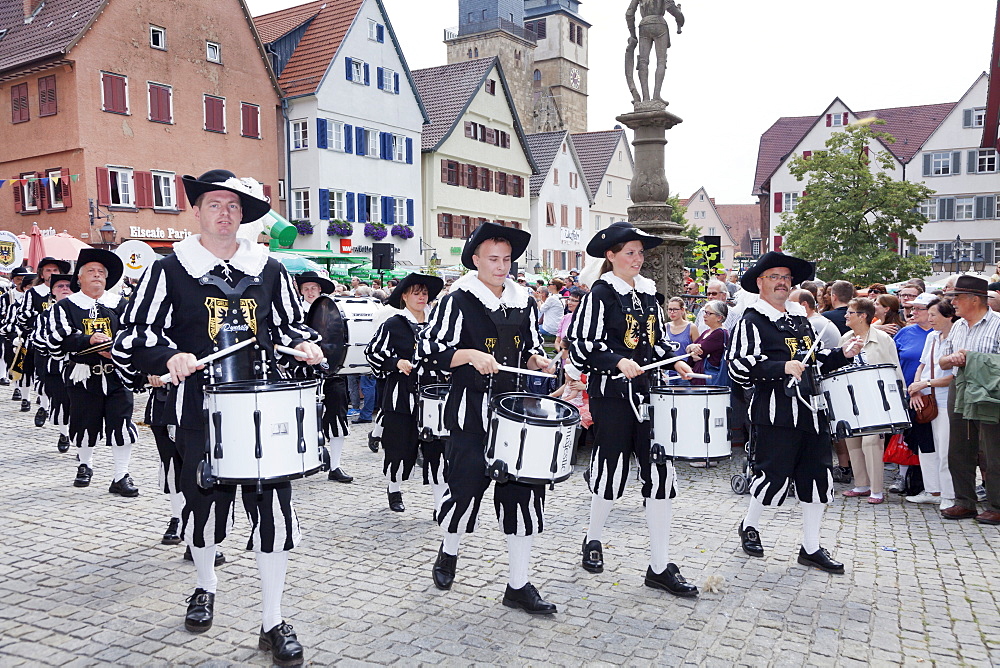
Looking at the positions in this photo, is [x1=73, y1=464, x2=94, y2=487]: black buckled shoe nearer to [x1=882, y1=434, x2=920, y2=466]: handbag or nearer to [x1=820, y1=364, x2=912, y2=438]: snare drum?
[x1=820, y1=364, x2=912, y2=438]: snare drum

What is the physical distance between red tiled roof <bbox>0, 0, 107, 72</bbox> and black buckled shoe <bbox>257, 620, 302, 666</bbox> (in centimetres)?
2555

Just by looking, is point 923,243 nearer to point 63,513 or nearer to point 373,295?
point 373,295

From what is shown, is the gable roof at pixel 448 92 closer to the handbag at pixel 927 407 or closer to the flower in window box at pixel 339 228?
the flower in window box at pixel 339 228

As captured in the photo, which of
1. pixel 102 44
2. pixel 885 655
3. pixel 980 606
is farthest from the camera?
pixel 102 44

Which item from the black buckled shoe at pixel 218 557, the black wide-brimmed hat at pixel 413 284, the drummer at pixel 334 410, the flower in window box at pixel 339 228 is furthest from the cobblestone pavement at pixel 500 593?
the flower in window box at pixel 339 228

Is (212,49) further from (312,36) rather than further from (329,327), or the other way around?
(329,327)

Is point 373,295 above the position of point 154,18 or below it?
below

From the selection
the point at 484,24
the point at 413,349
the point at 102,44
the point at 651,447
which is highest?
the point at 484,24

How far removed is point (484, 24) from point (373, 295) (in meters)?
85.8

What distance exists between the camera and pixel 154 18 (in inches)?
1075

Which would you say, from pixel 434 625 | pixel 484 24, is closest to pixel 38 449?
pixel 434 625

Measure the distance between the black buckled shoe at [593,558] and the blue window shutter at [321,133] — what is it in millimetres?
28264

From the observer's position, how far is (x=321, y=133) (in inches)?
1246

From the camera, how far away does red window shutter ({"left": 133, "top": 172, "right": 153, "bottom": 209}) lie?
26344 mm
